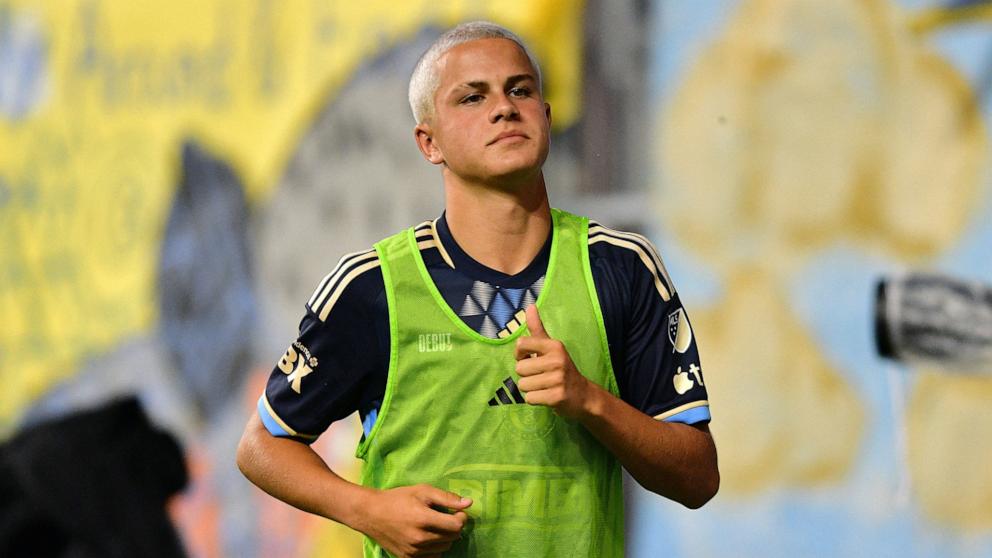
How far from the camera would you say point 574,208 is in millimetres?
4773

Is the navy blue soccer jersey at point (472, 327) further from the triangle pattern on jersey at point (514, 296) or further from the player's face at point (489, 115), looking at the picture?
the player's face at point (489, 115)

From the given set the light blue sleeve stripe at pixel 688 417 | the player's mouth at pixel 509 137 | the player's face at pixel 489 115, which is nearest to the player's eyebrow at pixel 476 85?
the player's face at pixel 489 115

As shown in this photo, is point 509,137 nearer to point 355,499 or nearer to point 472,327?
point 472,327

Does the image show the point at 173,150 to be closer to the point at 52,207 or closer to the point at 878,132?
the point at 52,207

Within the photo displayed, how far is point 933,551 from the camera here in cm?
410

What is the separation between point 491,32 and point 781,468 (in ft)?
7.38

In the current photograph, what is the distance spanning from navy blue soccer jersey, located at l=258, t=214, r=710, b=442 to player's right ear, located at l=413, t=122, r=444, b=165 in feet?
0.58

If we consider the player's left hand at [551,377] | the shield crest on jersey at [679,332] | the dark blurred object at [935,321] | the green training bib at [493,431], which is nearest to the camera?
the player's left hand at [551,377]

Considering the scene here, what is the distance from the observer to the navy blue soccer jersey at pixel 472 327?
2.40 meters

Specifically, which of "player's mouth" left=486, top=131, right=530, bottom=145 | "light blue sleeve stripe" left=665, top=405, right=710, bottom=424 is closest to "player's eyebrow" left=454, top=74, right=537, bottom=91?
"player's mouth" left=486, top=131, right=530, bottom=145

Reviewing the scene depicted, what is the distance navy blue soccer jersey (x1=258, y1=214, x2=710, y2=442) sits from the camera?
240 cm

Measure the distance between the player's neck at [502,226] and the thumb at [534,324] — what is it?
0.20m

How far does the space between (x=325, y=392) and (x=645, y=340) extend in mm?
554

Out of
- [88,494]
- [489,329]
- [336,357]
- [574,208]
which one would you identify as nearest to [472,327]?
[489,329]
